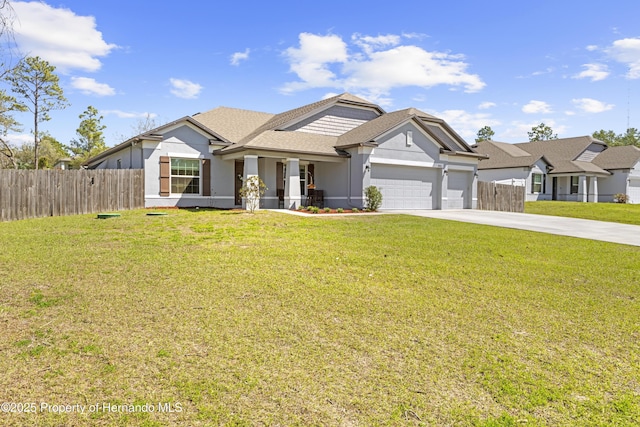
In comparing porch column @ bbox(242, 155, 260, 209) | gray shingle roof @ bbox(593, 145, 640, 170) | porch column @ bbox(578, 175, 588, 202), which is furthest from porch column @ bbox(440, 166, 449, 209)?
gray shingle roof @ bbox(593, 145, 640, 170)

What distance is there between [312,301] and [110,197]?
14672 mm

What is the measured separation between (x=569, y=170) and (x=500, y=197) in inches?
627

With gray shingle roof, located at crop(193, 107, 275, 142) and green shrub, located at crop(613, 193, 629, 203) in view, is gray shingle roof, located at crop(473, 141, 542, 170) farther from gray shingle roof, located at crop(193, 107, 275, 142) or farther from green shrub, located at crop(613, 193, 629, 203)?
gray shingle roof, located at crop(193, 107, 275, 142)

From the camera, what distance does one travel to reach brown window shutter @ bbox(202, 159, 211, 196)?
1998 centimetres

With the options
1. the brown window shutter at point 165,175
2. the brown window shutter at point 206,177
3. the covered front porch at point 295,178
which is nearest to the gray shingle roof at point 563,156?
the covered front porch at point 295,178

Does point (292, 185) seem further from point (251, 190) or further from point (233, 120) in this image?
point (233, 120)

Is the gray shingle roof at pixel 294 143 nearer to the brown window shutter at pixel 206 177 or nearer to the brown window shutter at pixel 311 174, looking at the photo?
the brown window shutter at pixel 311 174

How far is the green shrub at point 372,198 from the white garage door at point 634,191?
3206cm

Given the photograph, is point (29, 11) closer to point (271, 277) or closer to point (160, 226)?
point (271, 277)

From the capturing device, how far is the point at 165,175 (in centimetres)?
1898

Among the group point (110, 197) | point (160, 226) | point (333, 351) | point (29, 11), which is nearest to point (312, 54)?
point (110, 197)

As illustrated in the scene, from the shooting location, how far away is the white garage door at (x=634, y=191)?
37862mm

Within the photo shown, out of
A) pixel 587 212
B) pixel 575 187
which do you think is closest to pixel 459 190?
pixel 587 212

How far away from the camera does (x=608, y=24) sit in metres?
16.5
